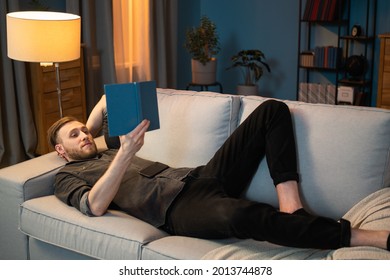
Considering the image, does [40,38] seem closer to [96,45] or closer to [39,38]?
[39,38]

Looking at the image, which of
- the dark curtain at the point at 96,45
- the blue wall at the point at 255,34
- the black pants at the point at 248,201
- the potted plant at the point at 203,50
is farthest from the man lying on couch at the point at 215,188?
the blue wall at the point at 255,34

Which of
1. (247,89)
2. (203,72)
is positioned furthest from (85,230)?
(247,89)

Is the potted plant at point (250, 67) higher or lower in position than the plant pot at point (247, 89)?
higher

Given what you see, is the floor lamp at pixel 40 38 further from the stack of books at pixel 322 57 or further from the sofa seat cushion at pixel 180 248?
the stack of books at pixel 322 57

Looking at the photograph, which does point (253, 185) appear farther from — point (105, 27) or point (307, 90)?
point (307, 90)

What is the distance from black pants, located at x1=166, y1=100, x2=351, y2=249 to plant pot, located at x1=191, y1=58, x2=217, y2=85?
301 centimetres

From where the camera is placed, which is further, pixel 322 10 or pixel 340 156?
pixel 322 10

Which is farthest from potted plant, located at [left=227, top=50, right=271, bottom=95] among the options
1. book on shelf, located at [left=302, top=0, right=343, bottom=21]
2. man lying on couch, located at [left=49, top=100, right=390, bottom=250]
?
man lying on couch, located at [left=49, top=100, right=390, bottom=250]

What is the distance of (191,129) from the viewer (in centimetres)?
260

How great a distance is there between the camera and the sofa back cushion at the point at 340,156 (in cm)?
224

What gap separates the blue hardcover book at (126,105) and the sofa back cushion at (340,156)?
59cm

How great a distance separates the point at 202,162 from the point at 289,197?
461 millimetres

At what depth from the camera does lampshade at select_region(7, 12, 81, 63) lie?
273cm
